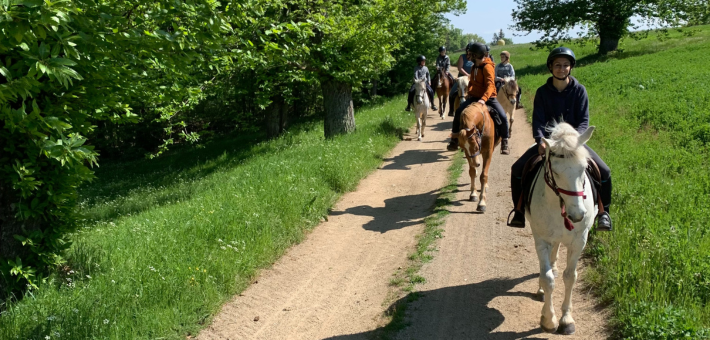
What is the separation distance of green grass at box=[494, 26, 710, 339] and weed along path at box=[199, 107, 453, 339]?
2898 millimetres

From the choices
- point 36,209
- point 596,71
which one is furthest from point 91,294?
point 596,71

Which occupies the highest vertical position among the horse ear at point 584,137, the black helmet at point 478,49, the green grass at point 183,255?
the black helmet at point 478,49

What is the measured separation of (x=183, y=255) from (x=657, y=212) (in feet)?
22.7

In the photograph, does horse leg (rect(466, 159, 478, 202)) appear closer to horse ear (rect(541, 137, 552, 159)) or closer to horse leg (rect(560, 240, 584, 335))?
horse leg (rect(560, 240, 584, 335))

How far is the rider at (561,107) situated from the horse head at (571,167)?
1.03 m

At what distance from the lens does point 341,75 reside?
14773 mm

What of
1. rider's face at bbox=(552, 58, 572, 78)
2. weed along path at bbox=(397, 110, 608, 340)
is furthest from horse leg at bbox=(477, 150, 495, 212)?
rider's face at bbox=(552, 58, 572, 78)

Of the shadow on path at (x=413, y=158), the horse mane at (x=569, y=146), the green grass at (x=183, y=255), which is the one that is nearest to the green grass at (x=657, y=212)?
the horse mane at (x=569, y=146)

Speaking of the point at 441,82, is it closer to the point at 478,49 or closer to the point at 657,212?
the point at 478,49

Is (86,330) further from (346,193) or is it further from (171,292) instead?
(346,193)

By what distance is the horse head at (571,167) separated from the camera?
15.0 feet

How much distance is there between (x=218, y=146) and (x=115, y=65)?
73.7 feet

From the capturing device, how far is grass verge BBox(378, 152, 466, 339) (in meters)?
5.85

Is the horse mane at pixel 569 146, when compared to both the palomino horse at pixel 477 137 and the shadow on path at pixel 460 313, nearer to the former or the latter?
the shadow on path at pixel 460 313
